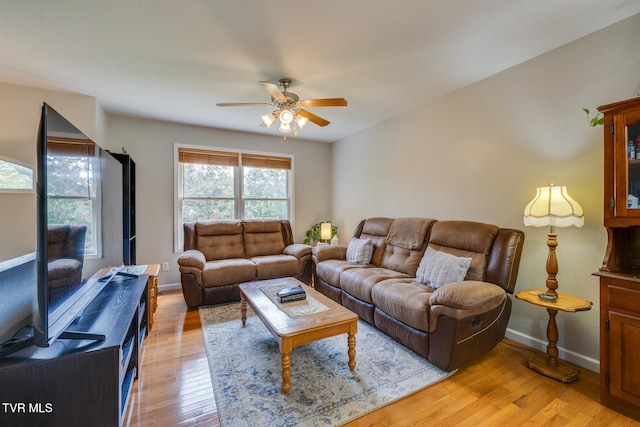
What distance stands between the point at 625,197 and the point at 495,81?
159 centimetres

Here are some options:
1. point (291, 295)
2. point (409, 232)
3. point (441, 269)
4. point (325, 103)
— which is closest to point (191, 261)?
point (291, 295)

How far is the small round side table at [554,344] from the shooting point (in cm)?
188

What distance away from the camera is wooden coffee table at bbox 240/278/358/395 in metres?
1.74

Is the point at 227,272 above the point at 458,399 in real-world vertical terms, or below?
above

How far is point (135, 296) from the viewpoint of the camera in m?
2.01

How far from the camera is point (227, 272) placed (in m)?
3.29

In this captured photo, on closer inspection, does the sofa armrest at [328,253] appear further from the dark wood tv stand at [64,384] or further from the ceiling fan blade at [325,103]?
the dark wood tv stand at [64,384]

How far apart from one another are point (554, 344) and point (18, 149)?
5201mm

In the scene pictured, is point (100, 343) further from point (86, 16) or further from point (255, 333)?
point (86, 16)

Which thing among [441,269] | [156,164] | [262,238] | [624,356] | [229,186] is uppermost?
[156,164]

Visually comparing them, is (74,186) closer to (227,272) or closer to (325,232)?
(227,272)

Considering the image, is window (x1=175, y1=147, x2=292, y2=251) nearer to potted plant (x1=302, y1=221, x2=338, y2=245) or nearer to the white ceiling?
potted plant (x1=302, y1=221, x2=338, y2=245)

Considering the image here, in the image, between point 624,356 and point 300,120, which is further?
point 300,120

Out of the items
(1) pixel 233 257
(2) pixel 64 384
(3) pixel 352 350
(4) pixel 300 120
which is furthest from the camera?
(1) pixel 233 257
